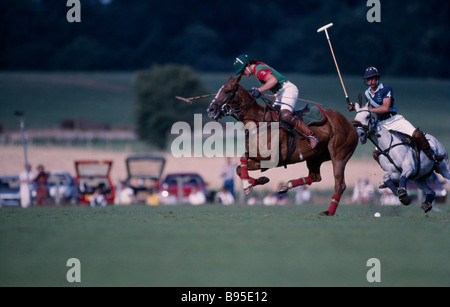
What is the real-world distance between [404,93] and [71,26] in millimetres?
41939

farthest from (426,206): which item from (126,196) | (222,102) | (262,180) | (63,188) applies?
(63,188)

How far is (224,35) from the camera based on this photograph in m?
102

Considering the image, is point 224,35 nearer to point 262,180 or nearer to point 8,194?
point 8,194

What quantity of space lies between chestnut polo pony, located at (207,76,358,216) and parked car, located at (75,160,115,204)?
43.0ft

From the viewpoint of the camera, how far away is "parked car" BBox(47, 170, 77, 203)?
28.3 meters

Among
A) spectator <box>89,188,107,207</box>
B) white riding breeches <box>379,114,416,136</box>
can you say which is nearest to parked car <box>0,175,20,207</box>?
spectator <box>89,188,107,207</box>

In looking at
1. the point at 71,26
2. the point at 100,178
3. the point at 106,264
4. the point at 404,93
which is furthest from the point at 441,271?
the point at 71,26

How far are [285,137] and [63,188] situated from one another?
53.8 feet

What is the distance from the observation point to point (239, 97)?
45.9 ft

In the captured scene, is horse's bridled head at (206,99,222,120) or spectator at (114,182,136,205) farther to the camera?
spectator at (114,182,136,205)

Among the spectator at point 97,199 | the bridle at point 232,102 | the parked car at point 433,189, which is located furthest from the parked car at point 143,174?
the bridle at point 232,102

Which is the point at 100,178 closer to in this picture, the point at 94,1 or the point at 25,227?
the point at 25,227

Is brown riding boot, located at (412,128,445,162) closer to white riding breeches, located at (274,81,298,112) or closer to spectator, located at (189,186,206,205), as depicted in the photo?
white riding breeches, located at (274,81,298,112)

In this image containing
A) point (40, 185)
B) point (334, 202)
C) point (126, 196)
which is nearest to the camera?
point (334, 202)
